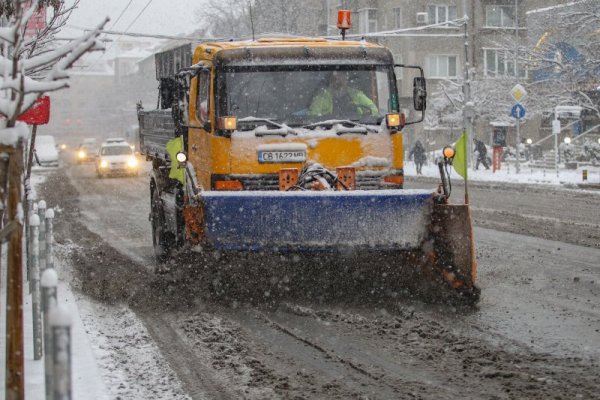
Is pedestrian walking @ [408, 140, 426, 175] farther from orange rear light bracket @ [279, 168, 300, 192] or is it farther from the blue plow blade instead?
the blue plow blade

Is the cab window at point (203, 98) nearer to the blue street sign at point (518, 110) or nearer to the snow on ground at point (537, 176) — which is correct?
the snow on ground at point (537, 176)

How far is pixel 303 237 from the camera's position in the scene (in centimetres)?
968

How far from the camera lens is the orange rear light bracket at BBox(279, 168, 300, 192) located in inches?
407

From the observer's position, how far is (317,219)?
9.65 meters

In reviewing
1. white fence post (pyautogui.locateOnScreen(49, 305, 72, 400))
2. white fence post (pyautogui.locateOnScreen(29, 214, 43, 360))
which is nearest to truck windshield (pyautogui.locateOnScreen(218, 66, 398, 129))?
white fence post (pyautogui.locateOnScreen(29, 214, 43, 360))

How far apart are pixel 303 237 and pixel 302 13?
5643 cm

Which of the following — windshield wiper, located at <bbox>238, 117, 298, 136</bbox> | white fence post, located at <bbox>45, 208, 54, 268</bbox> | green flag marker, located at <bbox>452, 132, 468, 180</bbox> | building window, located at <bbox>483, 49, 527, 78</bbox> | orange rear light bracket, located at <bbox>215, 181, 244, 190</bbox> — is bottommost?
white fence post, located at <bbox>45, 208, 54, 268</bbox>

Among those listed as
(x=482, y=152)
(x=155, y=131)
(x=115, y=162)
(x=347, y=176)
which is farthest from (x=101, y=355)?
(x=482, y=152)

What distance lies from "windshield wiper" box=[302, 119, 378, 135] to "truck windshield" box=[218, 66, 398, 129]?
2.6 inches

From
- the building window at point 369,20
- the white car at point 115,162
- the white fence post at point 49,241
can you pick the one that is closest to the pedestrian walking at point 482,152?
the white car at point 115,162

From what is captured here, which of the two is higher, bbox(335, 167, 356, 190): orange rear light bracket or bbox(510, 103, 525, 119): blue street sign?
bbox(510, 103, 525, 119): blue street sign

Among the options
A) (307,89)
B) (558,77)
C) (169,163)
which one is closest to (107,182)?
(558,77)

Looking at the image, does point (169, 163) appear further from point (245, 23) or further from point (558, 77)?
point (245, 23)

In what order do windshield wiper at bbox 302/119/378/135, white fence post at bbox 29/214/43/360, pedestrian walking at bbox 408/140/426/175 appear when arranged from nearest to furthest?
white fence post at bbox 29/214/43/360 < windshield wiper at bbox 302/119/378/135 < pedestrian walking at bbox 408/140/426/175
